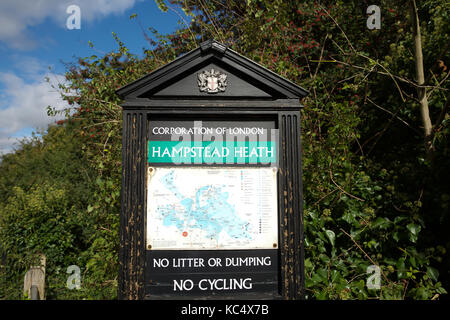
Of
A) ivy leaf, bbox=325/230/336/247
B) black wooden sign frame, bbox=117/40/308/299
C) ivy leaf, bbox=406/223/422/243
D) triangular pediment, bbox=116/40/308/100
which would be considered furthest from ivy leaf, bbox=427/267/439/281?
triangular pediment, bbox=116/40/308/100

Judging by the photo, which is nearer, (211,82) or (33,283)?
(211,82)

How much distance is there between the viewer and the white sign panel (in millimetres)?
2182

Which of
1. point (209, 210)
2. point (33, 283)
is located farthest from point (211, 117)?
point (33, 283)

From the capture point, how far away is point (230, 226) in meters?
2.20

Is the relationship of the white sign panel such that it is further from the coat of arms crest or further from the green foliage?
the green foliage

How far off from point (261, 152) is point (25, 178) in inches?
323

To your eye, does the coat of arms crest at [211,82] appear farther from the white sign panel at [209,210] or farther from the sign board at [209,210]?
the white sign panel at [209,210]

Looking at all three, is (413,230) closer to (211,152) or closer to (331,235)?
(331,235)

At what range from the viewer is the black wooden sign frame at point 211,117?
214 cm

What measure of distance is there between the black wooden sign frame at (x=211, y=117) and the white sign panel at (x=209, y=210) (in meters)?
0.08

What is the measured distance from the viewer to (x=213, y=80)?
229 centimetres

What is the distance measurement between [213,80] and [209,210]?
3.39 feet
